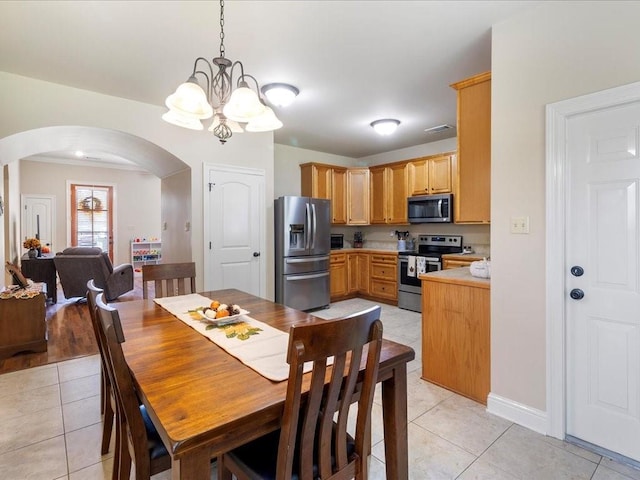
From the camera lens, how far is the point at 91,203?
7.84 m

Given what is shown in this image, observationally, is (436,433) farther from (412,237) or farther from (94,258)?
(94,258)

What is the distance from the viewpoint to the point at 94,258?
16.4ft

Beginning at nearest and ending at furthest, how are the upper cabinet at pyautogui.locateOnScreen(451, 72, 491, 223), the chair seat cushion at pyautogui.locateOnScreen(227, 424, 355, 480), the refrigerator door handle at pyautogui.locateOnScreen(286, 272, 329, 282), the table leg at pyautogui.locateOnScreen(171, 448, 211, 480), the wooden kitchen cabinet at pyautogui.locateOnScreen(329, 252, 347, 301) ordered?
1. the table leg at pyautogui.locateOnScreen(171, 448, 211, 480)
2. the chair seat cushion at pyautogui.locateOnScreen(227, 424, 355, 480)
3. the upper cabinet at pyautogui.locateOnScreen(451, 72, 491, 223)
4. the refrigerator door handle at pyautogui.locateOnScreen(286, 272, 329, 282)
5. the wooden kitchen cabinet at pyautogui.locateOnScreen(329, 252, 347, 301)

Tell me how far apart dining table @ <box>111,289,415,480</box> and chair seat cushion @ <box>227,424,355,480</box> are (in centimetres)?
20

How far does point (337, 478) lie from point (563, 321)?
1612mm

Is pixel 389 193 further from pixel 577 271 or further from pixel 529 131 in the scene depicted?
pixel 577 271

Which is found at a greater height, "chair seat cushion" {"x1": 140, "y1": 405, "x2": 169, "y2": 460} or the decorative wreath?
the decorative wreath

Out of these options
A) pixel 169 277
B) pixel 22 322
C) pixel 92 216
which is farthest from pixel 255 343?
pixel 92 216

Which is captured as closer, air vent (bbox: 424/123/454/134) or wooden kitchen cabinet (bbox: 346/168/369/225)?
air vent (bbox: 424/123/454/134)

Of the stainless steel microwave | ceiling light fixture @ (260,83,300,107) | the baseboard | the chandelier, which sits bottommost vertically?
the baseboard

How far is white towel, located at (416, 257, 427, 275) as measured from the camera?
4.67 m

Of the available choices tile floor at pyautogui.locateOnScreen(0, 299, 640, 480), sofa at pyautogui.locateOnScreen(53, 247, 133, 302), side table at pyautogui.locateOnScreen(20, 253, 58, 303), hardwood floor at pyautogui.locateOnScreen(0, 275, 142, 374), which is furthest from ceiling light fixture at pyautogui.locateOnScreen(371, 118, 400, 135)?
side table at pyautogui.locateOnScreen(20, 253, 58, 303)

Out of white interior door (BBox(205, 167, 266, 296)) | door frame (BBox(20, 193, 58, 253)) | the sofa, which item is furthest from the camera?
door frame (BBox(20, 193, 58, 253))

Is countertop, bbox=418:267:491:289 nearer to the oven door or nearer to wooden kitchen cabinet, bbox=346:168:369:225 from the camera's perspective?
the oven door
